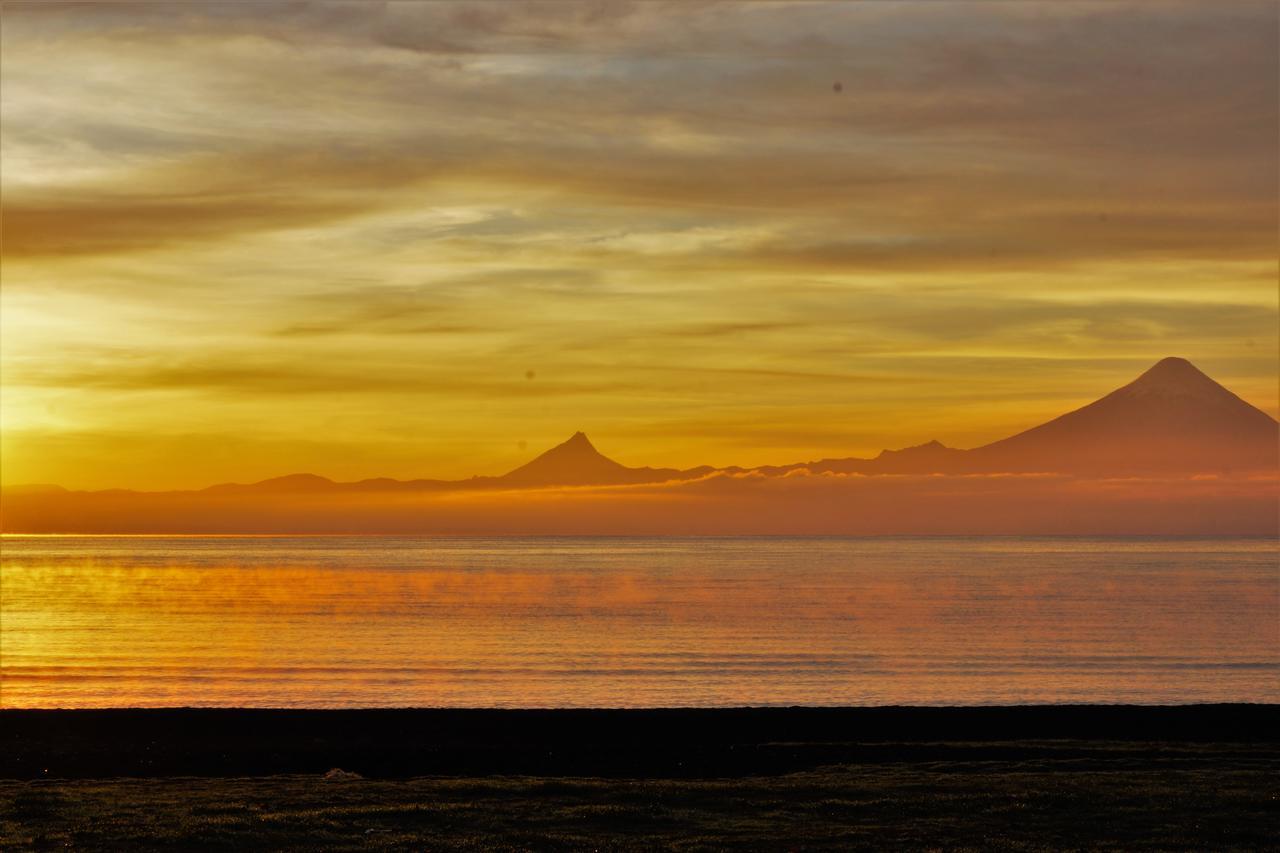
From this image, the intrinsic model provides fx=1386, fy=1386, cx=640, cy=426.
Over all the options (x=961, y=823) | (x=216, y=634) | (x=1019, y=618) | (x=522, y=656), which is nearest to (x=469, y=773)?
(x=961, y=823)

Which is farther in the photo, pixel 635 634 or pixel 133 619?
pixel 133 619

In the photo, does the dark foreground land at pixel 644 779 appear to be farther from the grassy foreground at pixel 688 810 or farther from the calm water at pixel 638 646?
the calm water at pixel 638 646

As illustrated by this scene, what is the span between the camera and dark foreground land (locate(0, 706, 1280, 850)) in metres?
19.9

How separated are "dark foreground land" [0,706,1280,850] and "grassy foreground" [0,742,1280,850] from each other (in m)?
0.06

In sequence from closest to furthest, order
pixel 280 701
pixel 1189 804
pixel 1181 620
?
pixel 1189 804
pixel 280 701
pixel 1181 620

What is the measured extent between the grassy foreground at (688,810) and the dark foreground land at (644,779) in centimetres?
6

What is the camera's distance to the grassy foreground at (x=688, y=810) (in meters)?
19.5

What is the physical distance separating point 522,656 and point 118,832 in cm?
4508

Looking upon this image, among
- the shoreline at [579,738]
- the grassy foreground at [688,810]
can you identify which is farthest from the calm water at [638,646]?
the grassy foreground at [688,810]

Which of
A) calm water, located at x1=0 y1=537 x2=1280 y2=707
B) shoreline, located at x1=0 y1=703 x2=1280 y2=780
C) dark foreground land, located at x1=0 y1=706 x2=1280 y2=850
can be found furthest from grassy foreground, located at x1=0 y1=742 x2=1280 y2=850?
calm water, located at x1=0 y1=537 x2=1280 y2=707

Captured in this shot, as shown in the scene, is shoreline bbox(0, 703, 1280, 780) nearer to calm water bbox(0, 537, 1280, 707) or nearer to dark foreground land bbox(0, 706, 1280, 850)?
dark foreground land bbox(0, 706, 1280, 850)

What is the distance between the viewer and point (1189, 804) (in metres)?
21.4

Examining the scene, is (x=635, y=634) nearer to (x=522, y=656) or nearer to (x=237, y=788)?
(x=522, y=656)

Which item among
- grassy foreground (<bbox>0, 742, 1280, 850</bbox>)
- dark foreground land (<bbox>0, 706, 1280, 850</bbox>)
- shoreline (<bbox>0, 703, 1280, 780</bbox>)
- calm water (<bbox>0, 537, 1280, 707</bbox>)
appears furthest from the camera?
calm water (<bbox>0, 537, 1280, 707</bbox>)
